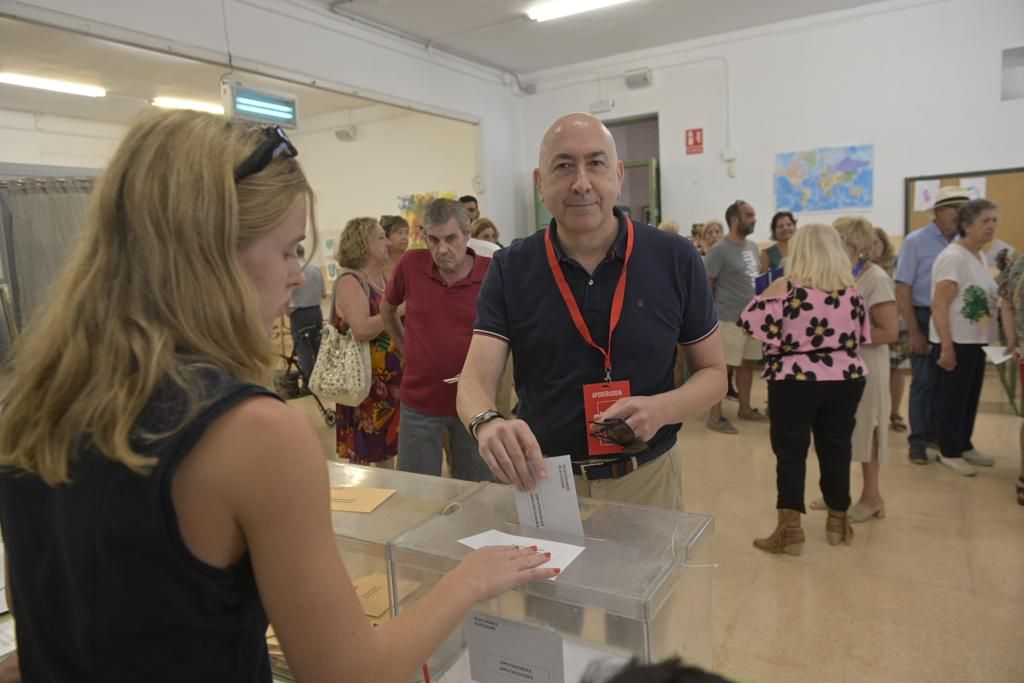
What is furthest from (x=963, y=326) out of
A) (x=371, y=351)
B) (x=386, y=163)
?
(x=386, y=163)

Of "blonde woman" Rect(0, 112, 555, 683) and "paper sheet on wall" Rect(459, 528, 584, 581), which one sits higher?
"blonde woman" Rect(0, 112, 555, 683)

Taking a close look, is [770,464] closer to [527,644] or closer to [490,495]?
[490,495]

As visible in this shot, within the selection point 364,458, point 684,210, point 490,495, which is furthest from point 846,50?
point 490,495

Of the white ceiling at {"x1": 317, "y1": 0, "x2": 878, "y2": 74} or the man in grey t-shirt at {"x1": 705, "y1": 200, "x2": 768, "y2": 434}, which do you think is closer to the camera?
the man in grey t-shirt at {"x1": 705, "y1": 200, "x2": 768, "y2": 434}

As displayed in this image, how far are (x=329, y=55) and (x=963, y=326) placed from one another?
17.2 ft

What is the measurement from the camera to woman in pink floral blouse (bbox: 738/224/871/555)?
9.59ft

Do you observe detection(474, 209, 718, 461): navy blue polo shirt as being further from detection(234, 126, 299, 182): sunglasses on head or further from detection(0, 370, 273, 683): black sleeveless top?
detection(0, 370, 273, 683): black sleeveless top

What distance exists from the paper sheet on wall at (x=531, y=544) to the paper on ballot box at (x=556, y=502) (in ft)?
0.15

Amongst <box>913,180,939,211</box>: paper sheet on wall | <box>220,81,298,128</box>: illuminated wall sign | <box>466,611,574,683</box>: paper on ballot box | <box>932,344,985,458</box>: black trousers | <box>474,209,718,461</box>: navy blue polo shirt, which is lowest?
<box>932,344,985,458</box>: black trousers

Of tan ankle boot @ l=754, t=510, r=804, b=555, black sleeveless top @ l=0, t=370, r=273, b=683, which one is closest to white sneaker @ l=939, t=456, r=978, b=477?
tan ankle boot @ l=754, t=510, r=804, b=555

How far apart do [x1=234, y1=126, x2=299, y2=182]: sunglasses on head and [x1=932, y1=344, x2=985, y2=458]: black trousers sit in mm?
4335

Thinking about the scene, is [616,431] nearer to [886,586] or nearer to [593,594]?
[593,594]

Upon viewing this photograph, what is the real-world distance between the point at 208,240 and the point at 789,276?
281 centimetres

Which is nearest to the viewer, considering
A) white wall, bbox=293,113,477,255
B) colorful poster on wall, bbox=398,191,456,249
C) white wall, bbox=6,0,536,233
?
white wall, bbox=6,0,536,233
